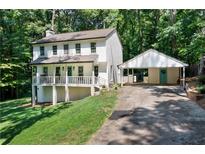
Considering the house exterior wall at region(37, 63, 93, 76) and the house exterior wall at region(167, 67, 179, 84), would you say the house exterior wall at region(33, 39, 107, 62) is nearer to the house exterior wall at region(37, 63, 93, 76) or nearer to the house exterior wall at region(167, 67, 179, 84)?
the house exterior wall at region(37, 63, 93, 76)

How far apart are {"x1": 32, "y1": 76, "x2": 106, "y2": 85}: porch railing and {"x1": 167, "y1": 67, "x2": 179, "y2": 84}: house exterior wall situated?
5802mm

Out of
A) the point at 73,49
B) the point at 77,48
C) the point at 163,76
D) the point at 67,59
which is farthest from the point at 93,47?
the point at 163,76

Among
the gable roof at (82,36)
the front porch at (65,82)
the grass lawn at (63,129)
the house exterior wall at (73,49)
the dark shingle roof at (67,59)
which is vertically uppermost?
the gable roof at (82,36)

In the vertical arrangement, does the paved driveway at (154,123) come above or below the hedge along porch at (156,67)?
below

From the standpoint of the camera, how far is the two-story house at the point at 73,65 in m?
22.6

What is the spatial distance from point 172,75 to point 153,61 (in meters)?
3.91

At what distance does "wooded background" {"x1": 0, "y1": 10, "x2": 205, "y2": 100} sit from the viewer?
2850 centimetres

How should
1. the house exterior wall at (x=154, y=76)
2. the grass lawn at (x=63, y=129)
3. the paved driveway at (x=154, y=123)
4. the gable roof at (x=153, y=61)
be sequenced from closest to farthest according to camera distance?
1. the paved driveway at (x=154, y=123)
2. the grass lawn at (x=63, y=129)
3. the gable roof at (x=153, y=61)
4. the house exterior wall at (x=154, y=76)

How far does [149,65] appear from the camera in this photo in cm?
2212

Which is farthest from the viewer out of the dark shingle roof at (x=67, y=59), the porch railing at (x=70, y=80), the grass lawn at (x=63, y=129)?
the dark shingle roof at (x=67, y=59)

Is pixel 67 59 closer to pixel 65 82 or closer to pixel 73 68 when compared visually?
pixel 73 68

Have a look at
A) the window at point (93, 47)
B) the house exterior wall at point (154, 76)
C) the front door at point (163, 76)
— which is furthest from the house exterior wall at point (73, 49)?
the front door at point (163, 76)

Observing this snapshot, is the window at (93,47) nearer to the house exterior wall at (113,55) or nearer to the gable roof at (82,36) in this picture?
the gable roof at (82,36)
